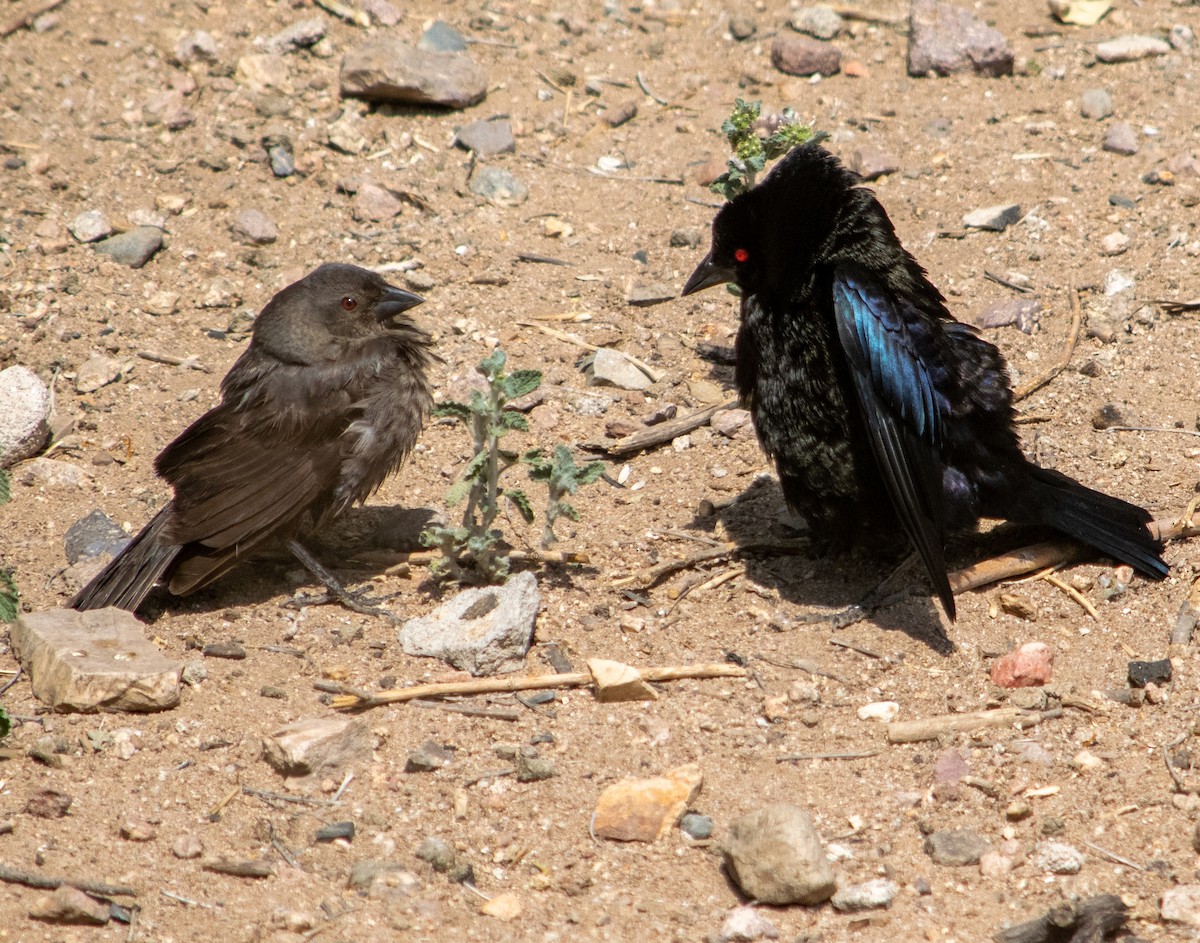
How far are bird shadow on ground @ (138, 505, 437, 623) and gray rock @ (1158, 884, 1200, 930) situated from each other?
273 cm

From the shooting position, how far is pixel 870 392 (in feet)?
14.3

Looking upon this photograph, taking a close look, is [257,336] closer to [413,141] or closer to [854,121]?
[413,141]

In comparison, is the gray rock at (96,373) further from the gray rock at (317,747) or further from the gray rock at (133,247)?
the gray rock at (317,747)

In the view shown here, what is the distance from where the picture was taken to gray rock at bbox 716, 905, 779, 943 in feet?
10.4

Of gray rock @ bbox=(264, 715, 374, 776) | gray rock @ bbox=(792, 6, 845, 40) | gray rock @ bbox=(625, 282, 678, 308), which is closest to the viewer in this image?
gray rock @ bbox=(264, 715, 374, 776)

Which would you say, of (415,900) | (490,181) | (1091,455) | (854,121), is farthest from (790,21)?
(415,900)

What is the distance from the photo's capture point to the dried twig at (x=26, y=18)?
7.65 metres

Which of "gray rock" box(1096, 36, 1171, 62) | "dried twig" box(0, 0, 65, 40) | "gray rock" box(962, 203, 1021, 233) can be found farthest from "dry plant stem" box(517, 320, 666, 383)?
"dried twig" box(0, 0, 65, 40)

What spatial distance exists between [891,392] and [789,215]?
2.70 ft

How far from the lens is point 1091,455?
16.9 ft

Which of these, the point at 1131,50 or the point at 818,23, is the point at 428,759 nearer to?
the point at 818,23

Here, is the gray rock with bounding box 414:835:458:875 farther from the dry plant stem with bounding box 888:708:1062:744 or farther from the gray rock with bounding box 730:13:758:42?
the gray rock with bounding box 730:13:758:42

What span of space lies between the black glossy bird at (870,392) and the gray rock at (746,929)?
1572 millimetres

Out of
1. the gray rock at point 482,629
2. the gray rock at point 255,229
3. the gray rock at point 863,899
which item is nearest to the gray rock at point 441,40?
the gray rock at point 255,229
